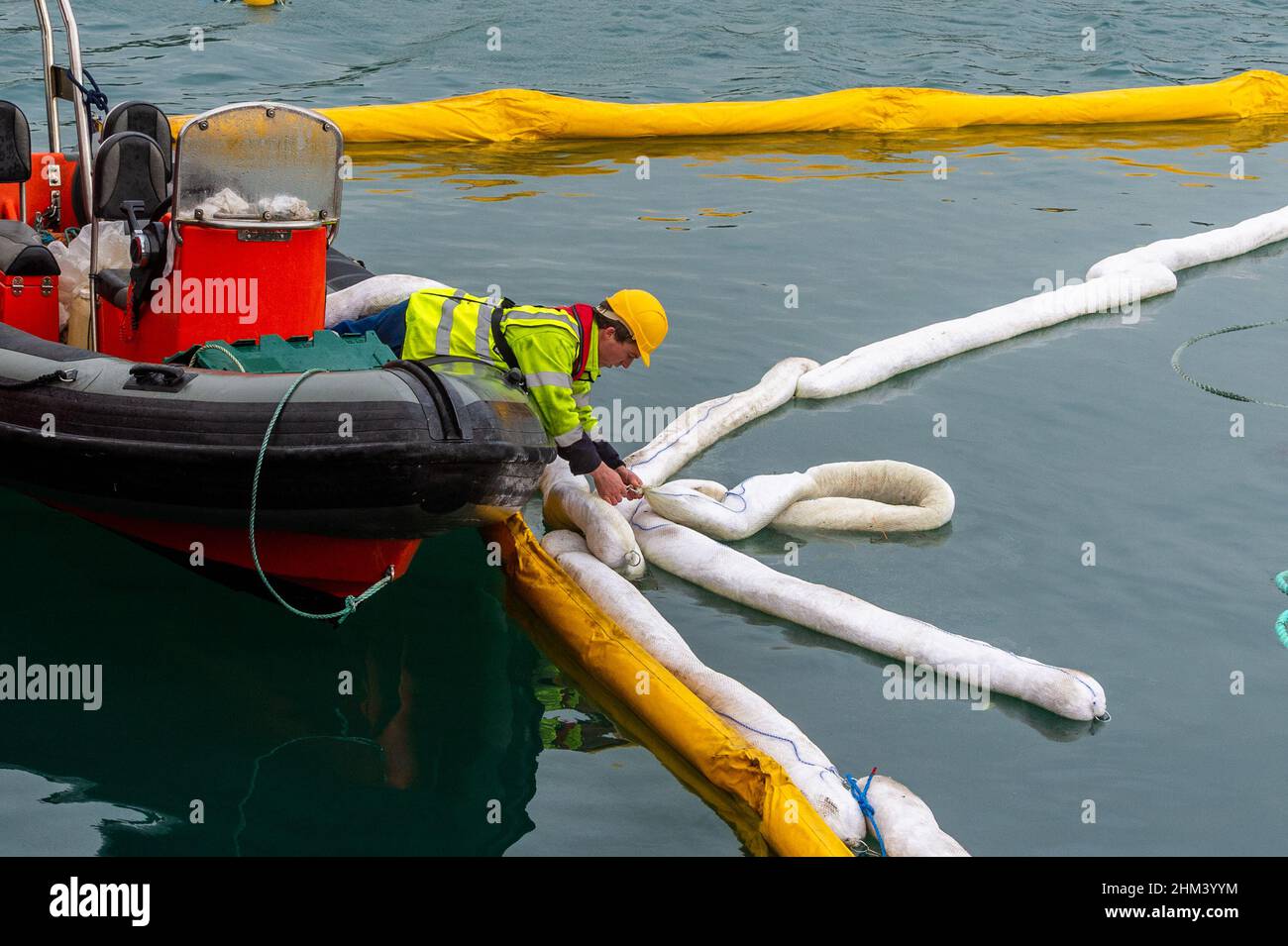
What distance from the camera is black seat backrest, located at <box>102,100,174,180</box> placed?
634cm

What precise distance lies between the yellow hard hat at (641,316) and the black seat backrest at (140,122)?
231cm

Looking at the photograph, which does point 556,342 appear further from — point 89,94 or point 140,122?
point 140,122

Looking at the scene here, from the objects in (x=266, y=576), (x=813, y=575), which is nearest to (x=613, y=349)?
(x=813, y=575)

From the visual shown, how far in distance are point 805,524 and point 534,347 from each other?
4.74 ft

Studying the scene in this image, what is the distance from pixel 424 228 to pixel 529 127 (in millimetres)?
2622

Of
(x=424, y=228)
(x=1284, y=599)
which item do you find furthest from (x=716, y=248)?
(x=1284, y=599)

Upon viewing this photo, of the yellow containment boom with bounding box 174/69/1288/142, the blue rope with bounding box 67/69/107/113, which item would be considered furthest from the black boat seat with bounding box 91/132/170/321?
the yellow containment boom with bounding box 174/69/1288/142

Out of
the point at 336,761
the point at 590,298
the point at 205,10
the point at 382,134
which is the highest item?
the point at 205,10

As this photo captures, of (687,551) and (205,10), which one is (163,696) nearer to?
(687,551)

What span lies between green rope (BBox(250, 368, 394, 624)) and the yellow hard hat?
1166mm

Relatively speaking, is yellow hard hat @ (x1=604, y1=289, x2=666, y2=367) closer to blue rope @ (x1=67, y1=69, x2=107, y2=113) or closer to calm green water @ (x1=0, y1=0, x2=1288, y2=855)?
calm green water @ (x1=0, y1=0, x2=1288, y2=855)

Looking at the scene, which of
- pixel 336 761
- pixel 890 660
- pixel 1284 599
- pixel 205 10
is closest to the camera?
pixel 336 761
